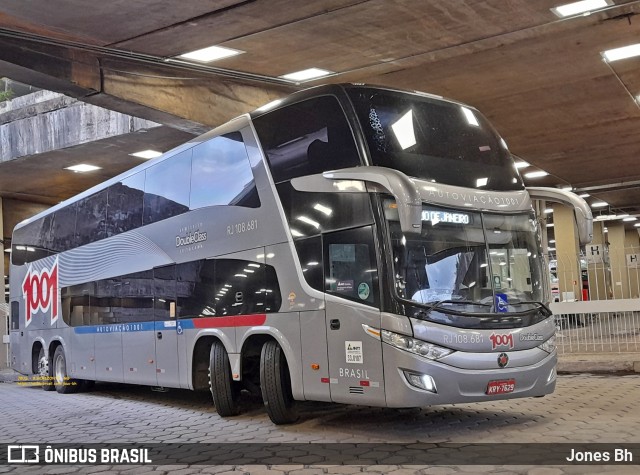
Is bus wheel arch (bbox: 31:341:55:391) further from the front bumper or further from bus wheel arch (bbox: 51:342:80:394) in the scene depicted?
the front bumper

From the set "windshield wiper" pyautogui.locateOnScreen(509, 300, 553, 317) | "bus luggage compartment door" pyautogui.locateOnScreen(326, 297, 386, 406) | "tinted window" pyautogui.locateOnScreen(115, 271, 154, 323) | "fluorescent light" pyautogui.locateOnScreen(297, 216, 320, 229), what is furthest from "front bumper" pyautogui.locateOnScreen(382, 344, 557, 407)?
"tinted window" pyautogui.locateOnScreen(115, 271, 154, 323)

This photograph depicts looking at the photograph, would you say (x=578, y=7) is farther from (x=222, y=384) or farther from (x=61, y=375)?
(x=61, y=375)

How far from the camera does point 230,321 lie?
10211 mm

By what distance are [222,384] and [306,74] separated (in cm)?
656

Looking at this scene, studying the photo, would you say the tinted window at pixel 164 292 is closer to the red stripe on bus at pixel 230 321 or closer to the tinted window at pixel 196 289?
the tinted window at pixel 196 289

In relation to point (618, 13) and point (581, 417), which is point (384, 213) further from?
point (618, 13)

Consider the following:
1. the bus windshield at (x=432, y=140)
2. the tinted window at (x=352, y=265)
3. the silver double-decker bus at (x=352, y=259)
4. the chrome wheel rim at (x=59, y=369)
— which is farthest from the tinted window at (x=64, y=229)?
the bus windshield at (x=432, y=140)

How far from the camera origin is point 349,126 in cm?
841

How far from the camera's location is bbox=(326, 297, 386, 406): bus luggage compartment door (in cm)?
791

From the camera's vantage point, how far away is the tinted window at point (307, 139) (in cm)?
855

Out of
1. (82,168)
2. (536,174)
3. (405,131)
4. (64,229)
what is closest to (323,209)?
(405,131)

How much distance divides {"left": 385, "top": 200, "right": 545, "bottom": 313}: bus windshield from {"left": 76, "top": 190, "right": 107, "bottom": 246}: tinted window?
809 centimetres

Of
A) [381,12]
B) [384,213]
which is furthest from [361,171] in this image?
[381,12]

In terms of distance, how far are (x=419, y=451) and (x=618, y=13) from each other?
8124 millimetres
